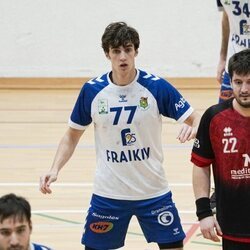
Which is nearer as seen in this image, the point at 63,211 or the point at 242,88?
the point at 242,88

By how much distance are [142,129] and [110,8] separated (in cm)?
1065

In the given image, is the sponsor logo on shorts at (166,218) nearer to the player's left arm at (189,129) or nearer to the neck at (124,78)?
the player's left arm at (189,129)

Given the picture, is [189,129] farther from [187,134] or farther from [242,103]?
[242,103]

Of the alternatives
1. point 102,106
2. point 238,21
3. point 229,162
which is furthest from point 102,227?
point 238,21

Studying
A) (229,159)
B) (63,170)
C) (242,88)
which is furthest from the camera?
(63,170)

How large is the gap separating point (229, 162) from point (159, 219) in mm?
1053

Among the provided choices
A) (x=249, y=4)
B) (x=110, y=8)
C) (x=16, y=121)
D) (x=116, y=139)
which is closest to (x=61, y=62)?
(x=110, y=8)

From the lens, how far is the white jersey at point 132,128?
6375 millimetres

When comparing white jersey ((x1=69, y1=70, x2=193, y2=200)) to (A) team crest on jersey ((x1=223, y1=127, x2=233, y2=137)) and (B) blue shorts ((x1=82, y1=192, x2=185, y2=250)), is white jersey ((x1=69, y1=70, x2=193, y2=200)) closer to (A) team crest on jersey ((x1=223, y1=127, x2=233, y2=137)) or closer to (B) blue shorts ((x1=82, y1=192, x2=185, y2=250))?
(B) blue shorts ((x1=82, y1=192, x2=185, y2=250))

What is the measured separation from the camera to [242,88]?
538cm

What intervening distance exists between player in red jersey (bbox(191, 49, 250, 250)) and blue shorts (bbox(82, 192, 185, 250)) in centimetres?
78

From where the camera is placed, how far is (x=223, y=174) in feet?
18.3

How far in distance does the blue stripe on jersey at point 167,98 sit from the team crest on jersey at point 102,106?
302 millimetres

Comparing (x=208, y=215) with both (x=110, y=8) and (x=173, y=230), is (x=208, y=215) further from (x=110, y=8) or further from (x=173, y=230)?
(x=110, y=8)
